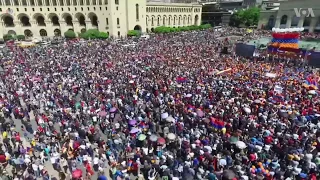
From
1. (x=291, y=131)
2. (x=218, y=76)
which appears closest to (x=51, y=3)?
(x=218, y=76)

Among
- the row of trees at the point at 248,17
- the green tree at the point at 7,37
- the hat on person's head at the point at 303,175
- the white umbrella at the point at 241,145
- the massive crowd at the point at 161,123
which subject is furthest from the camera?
the row of trees at the point at 248,17

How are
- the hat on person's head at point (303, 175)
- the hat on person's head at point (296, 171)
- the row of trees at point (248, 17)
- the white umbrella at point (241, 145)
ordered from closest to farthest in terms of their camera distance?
1. the hat on person's head at point (303, 175)
2. the hat on person's head at point (296, 171)
3. the white umbrella at point (241, 145)
4. the row of trees at point (248, 17)

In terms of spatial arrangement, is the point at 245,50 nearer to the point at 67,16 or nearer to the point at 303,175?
the point at 303,175

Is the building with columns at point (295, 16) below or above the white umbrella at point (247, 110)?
above

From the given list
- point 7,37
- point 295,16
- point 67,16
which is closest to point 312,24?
point 295,16

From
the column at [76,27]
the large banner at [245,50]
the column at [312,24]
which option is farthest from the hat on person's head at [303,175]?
the column at [312,24]

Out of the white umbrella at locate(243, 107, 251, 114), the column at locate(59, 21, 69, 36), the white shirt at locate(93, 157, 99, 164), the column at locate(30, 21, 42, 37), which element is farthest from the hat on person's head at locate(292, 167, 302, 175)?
the column at locate(30, 21, 42, 37)

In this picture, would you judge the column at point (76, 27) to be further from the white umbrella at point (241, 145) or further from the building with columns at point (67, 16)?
the white umbrella at point (241, 145)
